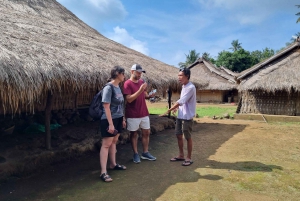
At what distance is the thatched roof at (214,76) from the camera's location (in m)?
21.2

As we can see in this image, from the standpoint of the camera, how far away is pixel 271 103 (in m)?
11.1

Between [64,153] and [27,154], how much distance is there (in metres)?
0.66

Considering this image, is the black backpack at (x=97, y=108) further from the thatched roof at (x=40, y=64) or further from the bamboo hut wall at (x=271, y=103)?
the bamboo hut wall at (x=271, y=103)

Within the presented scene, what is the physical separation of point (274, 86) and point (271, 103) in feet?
3.78

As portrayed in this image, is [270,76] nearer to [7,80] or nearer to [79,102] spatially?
[79,102]

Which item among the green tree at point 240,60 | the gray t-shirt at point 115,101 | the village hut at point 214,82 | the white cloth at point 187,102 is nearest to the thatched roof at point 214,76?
the village hut at point 214,82

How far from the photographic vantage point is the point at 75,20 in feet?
26.8

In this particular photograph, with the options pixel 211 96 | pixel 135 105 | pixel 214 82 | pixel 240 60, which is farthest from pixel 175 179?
pixel 240 60

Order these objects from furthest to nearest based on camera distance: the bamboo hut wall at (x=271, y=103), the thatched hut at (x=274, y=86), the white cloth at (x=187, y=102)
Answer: the bamboo hut wall at (x=271, y=103)
the thatched hut at (x=274, y=86)
the white cloth at (x=187, y=102)

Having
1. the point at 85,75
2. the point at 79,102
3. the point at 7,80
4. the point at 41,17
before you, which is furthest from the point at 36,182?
the point at 41,17

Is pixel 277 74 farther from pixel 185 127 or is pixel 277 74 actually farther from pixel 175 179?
pixel 175 179

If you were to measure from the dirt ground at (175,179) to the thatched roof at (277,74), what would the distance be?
5.89 m

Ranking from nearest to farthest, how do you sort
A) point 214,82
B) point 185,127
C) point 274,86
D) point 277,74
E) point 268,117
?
1. point 185,127
2. point 274,86
3. point 268,117
4. point 277,74
5. point 214,82

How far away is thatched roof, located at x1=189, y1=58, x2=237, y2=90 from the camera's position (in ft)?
69.4
